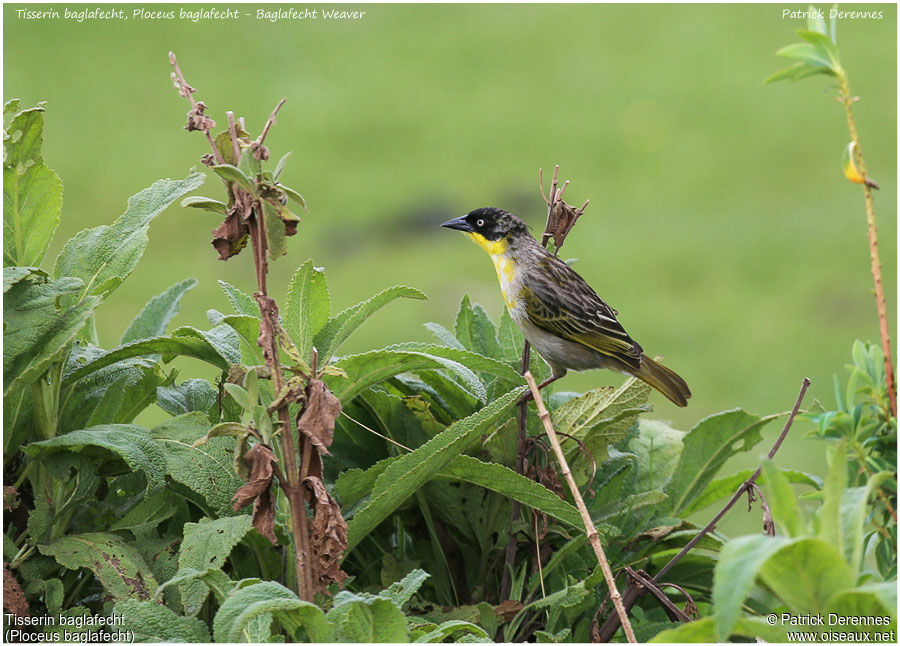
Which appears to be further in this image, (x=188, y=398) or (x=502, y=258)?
(x=502, y=258)

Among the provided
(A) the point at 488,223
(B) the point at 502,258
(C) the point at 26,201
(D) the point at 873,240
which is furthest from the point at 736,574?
(B) the point at 502,258

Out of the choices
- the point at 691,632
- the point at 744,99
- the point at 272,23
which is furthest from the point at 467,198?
the point at 691,632

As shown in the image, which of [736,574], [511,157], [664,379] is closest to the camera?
[736,574]

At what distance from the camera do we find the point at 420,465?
1.64m

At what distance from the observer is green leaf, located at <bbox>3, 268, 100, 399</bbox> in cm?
173

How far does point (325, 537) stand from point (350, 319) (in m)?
0.45

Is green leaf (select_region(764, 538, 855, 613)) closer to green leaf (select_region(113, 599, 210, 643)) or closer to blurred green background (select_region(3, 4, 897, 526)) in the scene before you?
green leaf (select_region(113, 599, 210, 643))

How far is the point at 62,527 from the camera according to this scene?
1.83 meters

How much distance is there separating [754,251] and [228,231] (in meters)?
9.27

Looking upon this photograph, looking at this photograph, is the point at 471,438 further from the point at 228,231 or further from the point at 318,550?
the point at 228,231

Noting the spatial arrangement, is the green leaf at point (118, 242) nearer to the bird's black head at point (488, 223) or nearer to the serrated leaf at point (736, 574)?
the serrated leaf at point (736, 574)

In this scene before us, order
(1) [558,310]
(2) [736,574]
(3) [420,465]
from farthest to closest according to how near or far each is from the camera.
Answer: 1. (1) [558,310]
2. (3) [420,465]
3. (2) [736,574]

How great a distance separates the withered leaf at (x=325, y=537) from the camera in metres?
1.50

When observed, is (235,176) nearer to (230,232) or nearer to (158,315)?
(230,232)
